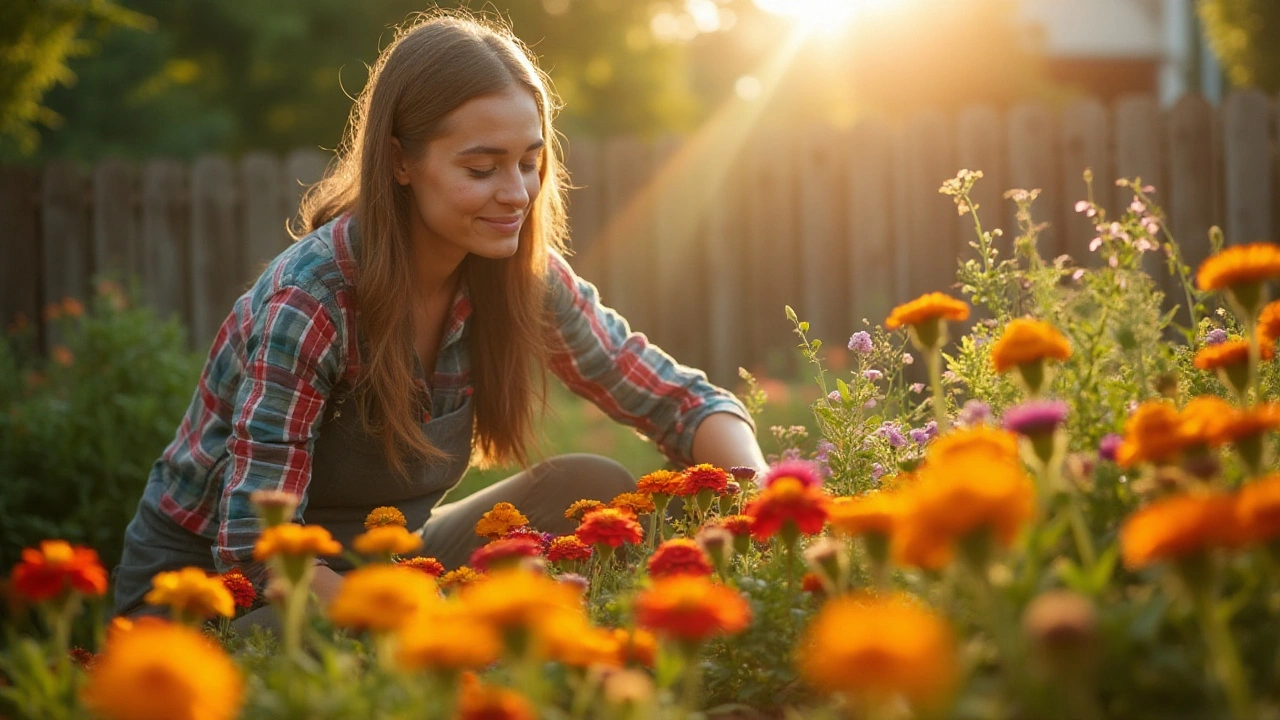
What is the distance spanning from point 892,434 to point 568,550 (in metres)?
0.64

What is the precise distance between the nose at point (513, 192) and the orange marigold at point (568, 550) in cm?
89

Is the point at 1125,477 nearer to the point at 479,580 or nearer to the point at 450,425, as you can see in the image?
the point at 479,580

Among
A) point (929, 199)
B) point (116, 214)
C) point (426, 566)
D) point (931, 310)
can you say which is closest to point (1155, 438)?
point (931, 310)

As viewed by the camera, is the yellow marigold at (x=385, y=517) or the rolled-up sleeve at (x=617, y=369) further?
the rolled-up sleeve at (x=617, y=369)

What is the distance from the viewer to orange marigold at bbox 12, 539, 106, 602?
118cm

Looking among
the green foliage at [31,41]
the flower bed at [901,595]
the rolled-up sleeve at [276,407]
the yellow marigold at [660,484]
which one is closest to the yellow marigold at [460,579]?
the flower bed at [901,595]

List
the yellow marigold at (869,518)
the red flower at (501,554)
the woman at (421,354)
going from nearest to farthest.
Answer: the yellow marigold at (869,518) → the red flower at (501,554) → the woman at (421,354)

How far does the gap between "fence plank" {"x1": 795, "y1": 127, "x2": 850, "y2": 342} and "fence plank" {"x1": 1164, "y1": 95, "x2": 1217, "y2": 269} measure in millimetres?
1598

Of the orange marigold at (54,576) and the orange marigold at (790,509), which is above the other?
the orange marigold at (790,509)

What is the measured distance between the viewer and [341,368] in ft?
7.69

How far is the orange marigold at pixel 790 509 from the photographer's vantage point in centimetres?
134

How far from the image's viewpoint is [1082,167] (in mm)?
5781

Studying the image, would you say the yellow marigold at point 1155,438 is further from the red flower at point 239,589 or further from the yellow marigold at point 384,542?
the red flower at point 239,589

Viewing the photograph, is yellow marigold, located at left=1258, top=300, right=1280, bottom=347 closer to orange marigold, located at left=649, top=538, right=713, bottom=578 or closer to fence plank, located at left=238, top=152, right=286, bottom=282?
orange marigold, located at left=649, top=538, right=713, bottom=578
